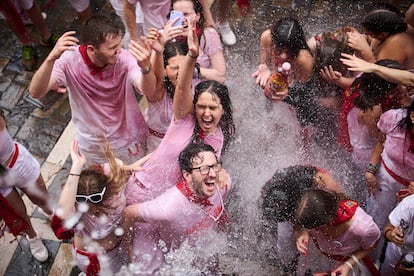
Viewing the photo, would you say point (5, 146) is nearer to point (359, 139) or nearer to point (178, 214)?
point (178, 214)

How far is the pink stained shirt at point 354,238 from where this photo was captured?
11.1 feet

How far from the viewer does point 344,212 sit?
3.38 metres

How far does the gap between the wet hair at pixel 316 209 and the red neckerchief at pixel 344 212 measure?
32 mm

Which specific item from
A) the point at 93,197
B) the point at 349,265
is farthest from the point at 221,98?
the point at 349,265

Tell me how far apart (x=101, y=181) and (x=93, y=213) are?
0.24 meters

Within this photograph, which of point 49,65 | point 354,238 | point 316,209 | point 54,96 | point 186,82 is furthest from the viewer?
point 54,96

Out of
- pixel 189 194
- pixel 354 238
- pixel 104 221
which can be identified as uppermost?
pixel 189 194

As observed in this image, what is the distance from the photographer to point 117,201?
3506 mm

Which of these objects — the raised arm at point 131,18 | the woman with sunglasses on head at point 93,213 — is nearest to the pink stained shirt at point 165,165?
the woman with sunglasses on head at point 93,213

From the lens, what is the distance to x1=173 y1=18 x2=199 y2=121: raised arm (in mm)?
3617

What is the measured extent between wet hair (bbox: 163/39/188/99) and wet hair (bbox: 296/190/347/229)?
144 centimetres

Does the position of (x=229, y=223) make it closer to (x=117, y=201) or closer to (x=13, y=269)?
(x=117, y=201)

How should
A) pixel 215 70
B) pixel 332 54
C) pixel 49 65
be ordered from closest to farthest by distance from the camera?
pixel 49 65 → pixel 332 54 → pixel 215 70

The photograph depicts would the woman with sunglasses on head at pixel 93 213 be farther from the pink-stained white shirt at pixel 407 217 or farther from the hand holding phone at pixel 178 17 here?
the pink-stained white shirt at pixel 407 217
